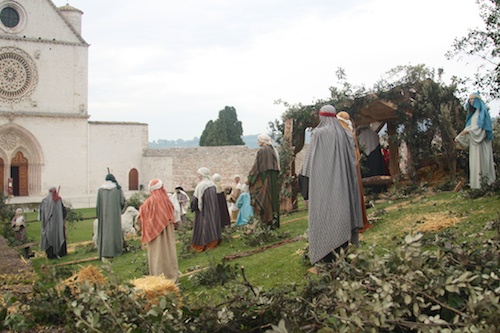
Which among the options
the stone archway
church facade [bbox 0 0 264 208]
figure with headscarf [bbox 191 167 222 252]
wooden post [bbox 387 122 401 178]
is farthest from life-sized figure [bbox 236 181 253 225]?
the stone archway

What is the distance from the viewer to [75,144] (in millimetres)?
32469

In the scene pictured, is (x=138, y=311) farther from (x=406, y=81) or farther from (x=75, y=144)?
(x=75, y=144)

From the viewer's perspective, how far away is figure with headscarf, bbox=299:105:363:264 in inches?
216

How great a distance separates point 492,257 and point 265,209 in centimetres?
733

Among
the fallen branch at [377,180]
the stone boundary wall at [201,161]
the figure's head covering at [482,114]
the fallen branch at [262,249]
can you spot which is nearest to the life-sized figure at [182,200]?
the fallen branch at [377,180]

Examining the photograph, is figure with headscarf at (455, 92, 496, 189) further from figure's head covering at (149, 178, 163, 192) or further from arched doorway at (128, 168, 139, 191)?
arched doorway at (128, 168, 139, 191)

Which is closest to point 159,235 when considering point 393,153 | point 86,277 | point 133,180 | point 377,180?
point 86,277

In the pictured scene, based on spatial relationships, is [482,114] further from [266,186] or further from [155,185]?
[155,185]

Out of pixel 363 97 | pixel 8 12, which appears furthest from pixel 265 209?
pixel 8 12

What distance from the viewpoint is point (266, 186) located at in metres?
11.0

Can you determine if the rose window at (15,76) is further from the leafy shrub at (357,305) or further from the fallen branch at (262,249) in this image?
the leafy shrub at (357,305)

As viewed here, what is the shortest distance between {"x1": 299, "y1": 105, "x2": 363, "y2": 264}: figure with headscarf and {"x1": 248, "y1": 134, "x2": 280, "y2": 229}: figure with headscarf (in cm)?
506

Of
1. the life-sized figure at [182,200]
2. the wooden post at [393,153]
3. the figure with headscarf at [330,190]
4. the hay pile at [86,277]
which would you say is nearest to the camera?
the hay pile at [86,277]

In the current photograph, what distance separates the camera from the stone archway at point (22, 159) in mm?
31000
